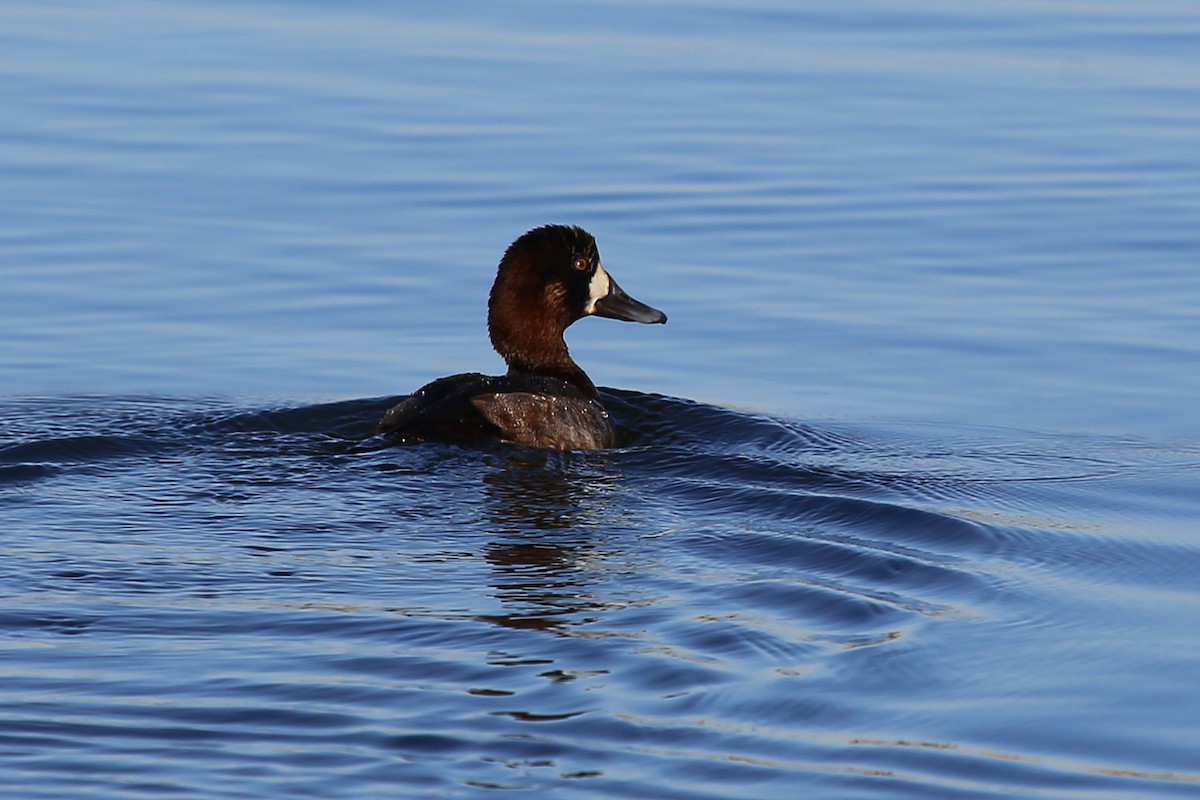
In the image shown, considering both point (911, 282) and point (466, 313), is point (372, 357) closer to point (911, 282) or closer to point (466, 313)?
point (466, 313)

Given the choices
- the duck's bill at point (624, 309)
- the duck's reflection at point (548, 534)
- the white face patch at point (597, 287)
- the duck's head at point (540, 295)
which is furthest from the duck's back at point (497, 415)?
the duck's bill at point (624, 309)

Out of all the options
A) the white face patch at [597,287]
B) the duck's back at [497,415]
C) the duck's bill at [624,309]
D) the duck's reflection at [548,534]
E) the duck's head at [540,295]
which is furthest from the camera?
the duck's bill at [624,309]

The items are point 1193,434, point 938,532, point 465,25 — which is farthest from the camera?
point 465,25

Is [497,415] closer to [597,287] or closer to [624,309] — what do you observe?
[597,287]

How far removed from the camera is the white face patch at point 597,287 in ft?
35.1

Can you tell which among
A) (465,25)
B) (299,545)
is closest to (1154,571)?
(299,545)

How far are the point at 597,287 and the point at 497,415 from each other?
167 cm

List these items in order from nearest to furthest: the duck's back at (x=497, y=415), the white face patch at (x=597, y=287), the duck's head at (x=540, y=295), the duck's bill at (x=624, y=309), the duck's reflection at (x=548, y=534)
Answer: the duck's reflection at (x=548, y=534), the duck's back at (x=497, y=415), the duck's head at (x=540, y=295), the white face patch at (x=597, y=287), the duck's bill at (x=624, y=309)

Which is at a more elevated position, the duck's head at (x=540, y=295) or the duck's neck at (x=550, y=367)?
the duck's head at (x=540, y=295)

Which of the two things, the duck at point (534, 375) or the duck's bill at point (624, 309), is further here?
the duck's bill at point (624, 309)

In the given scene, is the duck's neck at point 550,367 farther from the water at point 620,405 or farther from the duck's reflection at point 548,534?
the duck's reflection at point 548,534

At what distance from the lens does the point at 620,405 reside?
10359 millimetres

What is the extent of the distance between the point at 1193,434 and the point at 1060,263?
10.7ft

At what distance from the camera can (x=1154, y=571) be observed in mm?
7668
